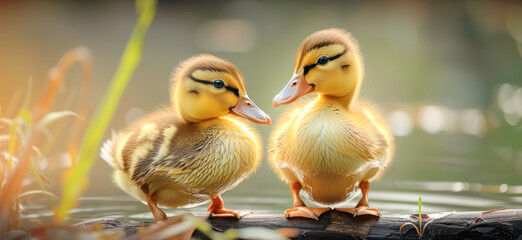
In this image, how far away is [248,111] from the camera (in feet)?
5.26

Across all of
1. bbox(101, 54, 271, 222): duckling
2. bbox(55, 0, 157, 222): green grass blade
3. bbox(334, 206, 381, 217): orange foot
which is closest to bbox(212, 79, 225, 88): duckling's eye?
bbox(101, 54, 271, 222): duckling

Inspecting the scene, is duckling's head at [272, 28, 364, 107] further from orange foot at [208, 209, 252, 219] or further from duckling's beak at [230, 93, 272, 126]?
orange foot at [208, 209, 252, 219]

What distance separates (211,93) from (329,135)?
349 millimetres

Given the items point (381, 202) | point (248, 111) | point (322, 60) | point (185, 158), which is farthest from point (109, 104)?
point (381, 202)

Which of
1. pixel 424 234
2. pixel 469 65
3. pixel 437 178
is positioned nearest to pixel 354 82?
pixel 424 234

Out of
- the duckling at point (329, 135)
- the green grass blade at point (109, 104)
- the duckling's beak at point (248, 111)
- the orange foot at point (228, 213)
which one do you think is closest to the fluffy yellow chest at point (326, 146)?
the duckling at point (329, 135)

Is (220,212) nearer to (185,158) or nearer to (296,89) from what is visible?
(185,158)

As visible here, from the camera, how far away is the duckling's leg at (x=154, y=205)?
1.54 metres

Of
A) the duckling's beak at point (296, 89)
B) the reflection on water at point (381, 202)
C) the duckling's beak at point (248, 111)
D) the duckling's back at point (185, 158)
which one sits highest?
the duckling's beak at point (296, 89)

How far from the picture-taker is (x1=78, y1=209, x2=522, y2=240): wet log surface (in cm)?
145

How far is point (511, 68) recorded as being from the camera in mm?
5605

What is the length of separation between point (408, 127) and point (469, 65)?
4.07 ft

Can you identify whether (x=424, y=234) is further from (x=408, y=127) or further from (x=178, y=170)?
(x=408, y=127)

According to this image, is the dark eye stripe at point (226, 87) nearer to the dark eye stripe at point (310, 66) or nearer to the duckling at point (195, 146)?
the duckling at point (195, 146)
